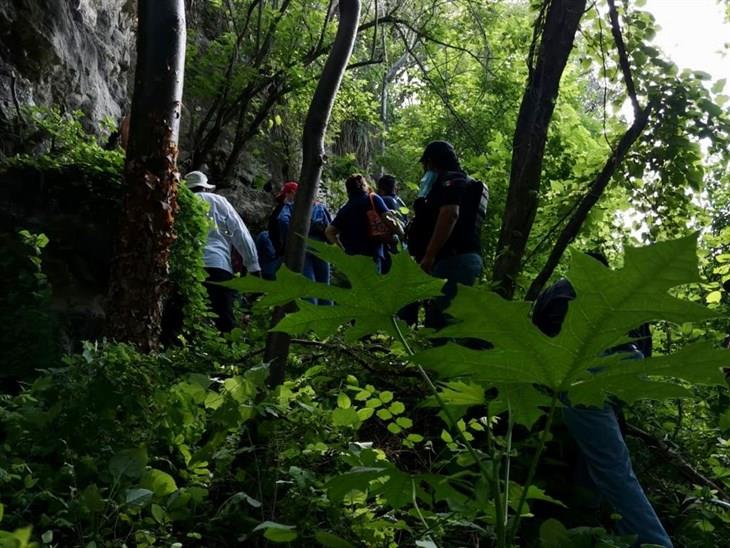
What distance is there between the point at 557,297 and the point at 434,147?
200 cm

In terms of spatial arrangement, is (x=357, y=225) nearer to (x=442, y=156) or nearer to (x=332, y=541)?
(x=442, y=156)

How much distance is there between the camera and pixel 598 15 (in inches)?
198

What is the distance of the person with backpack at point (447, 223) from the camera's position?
4.57 metres

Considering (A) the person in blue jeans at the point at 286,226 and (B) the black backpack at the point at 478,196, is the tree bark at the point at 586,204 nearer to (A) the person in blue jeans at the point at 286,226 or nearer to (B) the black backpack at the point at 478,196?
(B) the black backpack at the point at 478,196

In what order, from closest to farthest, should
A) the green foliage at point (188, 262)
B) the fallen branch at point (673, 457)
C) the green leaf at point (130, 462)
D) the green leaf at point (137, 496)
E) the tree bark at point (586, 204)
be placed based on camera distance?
the green leaf at point (137, 496), the green leaf at point (130, 462), the fallen branch at point (673, 457), the tree bark at point (586, 204), the green foliage at point (188, 262)

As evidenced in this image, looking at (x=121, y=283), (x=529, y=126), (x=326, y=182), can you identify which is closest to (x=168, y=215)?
(x=121, y=283)

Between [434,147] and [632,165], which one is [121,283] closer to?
[434,147]

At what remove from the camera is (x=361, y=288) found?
37.8 inches

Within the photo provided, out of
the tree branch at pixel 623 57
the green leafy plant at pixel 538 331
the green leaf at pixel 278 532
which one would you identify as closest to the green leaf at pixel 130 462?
the green leaf at pixel 278 532

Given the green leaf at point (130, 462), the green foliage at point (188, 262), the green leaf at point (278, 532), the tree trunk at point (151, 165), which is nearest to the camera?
the green leaf at point (278, 532)

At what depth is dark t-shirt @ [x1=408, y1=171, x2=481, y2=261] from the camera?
4621 mm

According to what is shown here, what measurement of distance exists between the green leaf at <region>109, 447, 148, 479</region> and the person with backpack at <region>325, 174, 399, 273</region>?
4.70 meters

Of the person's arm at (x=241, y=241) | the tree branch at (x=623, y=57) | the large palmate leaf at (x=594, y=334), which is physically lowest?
the large palmate leaf at (x=594, y=334)

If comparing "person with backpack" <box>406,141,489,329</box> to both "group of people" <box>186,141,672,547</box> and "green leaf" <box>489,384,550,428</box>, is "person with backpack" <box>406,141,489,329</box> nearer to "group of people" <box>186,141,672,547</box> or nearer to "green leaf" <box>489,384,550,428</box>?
"group of people" <box>186,141,672,547</box>
